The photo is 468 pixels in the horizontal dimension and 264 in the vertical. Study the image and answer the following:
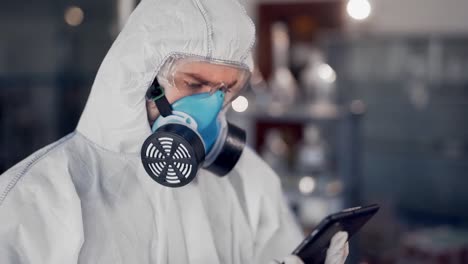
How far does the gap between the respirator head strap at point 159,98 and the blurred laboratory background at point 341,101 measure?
36cm

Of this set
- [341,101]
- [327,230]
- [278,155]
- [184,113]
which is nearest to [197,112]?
[184,113]

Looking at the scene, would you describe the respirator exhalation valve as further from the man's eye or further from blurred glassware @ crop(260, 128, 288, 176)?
blurred glassware @ crop(260, 128, 288, 176)

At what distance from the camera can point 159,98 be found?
1.46 meters

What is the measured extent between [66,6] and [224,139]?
5.79 ft

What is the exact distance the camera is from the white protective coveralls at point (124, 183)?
1262 mm

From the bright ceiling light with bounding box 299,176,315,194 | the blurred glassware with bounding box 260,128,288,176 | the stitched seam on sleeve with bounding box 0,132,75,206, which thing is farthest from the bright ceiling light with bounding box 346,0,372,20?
the stitched seam on sleeve with bounding box 0,132,75,206

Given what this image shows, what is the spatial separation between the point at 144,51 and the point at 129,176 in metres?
0.30

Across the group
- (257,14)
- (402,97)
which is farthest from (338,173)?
(257,14)

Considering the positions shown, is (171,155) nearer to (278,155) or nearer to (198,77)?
(198,77)

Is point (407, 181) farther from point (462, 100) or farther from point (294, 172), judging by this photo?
point (294, 172)

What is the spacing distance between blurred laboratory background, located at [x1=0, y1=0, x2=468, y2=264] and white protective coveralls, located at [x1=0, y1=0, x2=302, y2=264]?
0.30m

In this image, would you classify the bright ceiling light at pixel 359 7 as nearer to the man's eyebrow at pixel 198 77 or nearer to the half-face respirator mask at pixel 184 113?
the half-face respirator mask at pixel 184 113

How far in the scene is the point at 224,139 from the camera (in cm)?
162

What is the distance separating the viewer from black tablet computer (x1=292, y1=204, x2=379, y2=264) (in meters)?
1.31
